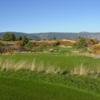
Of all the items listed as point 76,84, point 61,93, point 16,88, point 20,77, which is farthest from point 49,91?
point 20,77

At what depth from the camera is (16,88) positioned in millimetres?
11141

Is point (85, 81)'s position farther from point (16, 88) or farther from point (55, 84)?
point (16, 88)

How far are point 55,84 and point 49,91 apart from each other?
5.52ft

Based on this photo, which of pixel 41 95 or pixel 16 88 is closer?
pixel 41 95

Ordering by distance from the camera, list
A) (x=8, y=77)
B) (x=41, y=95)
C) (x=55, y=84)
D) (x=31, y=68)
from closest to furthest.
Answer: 1. (x=41, y=95)
2. (x=55, y=84)
3. (x=8, y=77)
4. (x=31, y=68)

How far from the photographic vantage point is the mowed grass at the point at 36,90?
1012 cm

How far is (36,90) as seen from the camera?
11.1 metres

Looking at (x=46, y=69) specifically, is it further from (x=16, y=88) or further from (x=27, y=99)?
(x=27, y=99)

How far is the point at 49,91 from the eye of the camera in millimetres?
11148

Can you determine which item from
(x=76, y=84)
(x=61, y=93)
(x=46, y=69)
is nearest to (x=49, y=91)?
(x=61, y=93)

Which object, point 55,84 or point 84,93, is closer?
point 84,93

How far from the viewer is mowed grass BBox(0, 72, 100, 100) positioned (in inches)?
399

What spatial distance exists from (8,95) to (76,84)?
382cm

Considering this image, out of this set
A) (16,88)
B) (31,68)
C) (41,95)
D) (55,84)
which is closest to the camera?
(41,95)
